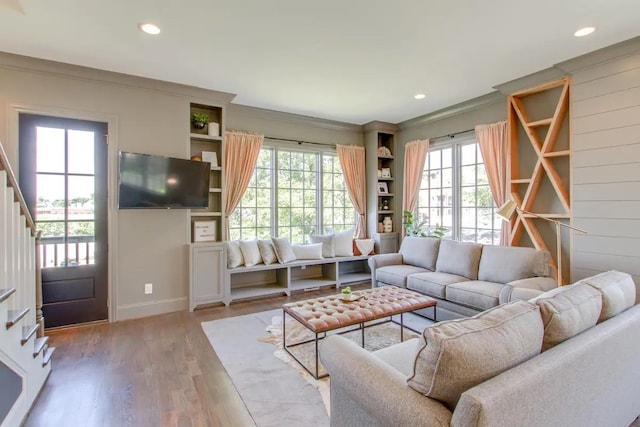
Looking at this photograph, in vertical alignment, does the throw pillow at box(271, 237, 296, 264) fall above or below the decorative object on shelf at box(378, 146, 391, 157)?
below

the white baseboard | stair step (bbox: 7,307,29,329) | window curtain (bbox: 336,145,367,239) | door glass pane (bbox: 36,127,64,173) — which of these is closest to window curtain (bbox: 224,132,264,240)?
the white baseboard

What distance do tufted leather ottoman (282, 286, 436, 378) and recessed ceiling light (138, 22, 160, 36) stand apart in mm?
2636

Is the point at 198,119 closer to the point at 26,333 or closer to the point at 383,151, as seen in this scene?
the point at 26,333

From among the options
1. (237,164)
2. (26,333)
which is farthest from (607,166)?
(26,333)

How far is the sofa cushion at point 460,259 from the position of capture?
380cm

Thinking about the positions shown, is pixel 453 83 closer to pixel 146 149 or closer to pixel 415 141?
pixel 415 141

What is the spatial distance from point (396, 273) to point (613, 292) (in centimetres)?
254

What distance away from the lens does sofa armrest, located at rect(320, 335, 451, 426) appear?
1109 mm

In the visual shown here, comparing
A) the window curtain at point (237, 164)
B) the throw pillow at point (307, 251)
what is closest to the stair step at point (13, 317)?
the window curtain at point (237, 164)

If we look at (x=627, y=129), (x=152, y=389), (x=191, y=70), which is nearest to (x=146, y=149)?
(x=191, y=70)

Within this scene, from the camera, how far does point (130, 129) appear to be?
379cm

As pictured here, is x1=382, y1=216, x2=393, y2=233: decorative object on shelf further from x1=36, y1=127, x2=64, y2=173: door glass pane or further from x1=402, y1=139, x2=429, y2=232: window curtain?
x1=36, y1=127, x2=64, y2=173: door glass pane

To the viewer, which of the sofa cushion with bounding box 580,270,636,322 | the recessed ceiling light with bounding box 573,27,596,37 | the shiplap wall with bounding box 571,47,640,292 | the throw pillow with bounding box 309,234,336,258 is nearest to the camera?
the sofa cushion with bounding box 580,270,636,322

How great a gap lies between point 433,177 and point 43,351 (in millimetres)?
5140
